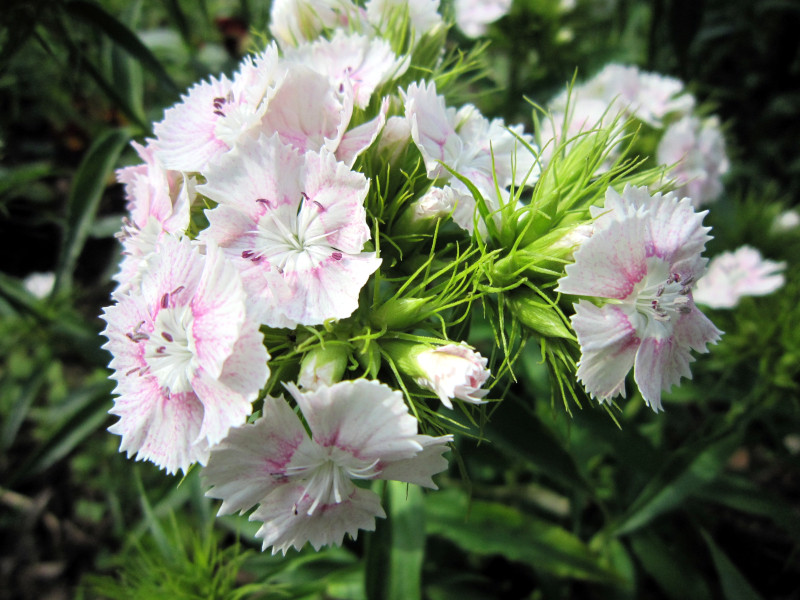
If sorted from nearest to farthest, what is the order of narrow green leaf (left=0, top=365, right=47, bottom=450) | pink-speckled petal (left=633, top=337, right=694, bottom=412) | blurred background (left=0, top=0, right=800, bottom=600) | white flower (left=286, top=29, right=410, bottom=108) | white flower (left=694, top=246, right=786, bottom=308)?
Answer: pink-speckled petal (left=633, top=337, right=694, bottom=412) → white flower (left=286, top=29, right=410, bottom=108) → blurred background (left=0, top=0, right=800, bottom=600) → white flower (left=694, top=246, right=786, bottom=308) → narrow green leaf (left=0, top=365, right=47, bottom=450)

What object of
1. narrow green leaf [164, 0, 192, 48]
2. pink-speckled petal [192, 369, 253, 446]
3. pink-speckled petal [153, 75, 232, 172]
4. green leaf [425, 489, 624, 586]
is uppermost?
narrow green leaf [164, 0, 192, 48]

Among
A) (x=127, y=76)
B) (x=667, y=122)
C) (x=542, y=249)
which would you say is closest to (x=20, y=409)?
(x=127, y=76)

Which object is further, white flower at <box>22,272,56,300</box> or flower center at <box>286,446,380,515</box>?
white flower at <box>22,272,56,300</box>

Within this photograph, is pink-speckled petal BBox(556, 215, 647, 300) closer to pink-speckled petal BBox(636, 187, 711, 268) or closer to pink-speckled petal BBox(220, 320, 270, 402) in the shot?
pink-speckled petal BBox(636, 187, 711, 268)

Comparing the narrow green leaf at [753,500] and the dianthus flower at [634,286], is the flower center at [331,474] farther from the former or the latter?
the narrow green leaf at [753,500]

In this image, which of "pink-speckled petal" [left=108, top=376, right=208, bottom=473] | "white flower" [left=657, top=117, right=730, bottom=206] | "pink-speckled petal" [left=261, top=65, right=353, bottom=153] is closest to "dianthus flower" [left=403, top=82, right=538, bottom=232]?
"pink-speckled petal" [left=261, top=65, right=353, bottom=153]
